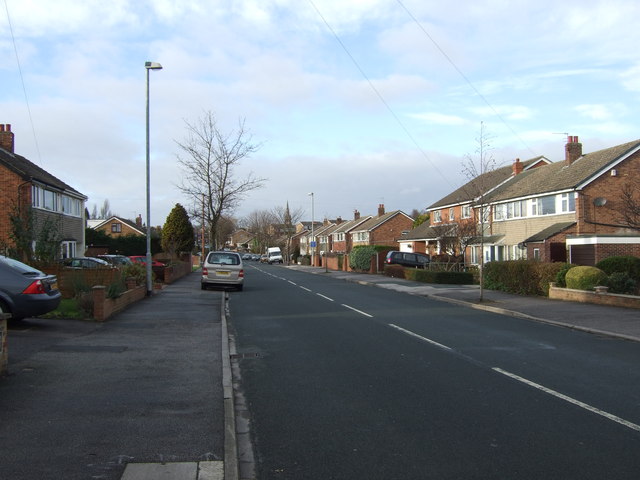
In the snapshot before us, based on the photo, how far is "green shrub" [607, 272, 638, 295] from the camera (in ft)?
61.3

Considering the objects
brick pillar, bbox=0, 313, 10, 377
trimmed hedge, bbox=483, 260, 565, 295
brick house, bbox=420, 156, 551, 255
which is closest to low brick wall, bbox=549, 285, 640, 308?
trimmed hedge, bbox=483, 260, 565, 295

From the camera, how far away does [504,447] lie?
17.1 ft

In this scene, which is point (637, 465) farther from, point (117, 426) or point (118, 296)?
point (118, 296)

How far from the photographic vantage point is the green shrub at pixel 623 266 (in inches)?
797

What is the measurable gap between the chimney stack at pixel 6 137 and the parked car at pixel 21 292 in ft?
82.3

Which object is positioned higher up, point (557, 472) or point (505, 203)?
point (505, 203)

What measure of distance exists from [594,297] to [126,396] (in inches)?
622

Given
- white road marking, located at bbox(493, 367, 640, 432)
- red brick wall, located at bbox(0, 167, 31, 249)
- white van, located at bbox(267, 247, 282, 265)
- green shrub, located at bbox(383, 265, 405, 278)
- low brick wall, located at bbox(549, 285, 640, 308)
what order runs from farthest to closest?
white van, located at bbox(267, 247, 282, 265), green shrub, located at bbox(383, 265, 405, 278), red brick wall, located at bbox(0, 167, 31, 249), low brick wall, located at bbox(549, 285, 640, 308), white road marking, located at bbox(493, 367, 640, 432)

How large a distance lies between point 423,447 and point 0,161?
93.5ft

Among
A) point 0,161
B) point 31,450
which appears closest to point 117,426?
point 31,450

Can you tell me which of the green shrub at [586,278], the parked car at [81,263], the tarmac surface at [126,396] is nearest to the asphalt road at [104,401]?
the tarmac surface at [126,396]

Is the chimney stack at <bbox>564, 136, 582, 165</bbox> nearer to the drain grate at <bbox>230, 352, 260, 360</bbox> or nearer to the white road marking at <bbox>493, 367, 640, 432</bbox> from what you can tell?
the white road marking at <bbox>493, 367, 640, 432</bbox>

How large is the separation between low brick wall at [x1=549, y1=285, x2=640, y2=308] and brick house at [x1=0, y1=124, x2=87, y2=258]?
17.8 meters

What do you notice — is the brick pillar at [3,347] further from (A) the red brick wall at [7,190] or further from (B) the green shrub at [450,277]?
(B) the green shrub at [450,277]
